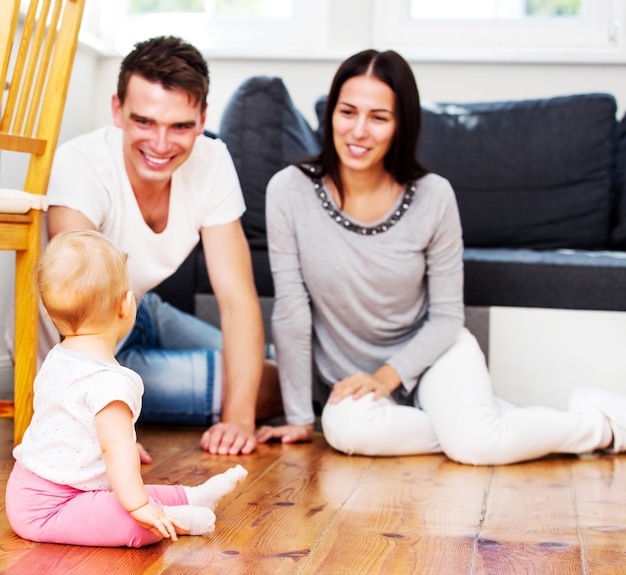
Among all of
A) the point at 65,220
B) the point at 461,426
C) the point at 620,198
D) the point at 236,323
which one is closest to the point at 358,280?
the point at 236,323

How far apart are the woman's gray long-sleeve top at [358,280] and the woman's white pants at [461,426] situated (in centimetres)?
8

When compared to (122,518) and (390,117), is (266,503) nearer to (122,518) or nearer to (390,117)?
(122,518)

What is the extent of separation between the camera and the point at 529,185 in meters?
2.98

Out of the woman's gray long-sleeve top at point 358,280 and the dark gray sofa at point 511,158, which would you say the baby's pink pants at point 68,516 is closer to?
the woman's gray long-sleeve top at point 358,280

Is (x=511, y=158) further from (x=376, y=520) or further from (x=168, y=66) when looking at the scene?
(x=376, y=520)

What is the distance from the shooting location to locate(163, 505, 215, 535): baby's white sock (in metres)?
1.37

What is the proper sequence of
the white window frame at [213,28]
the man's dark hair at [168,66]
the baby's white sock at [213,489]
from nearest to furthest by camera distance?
1. the baby's white sock at [213,489]
2. the man's dark hair at [168,66]
3. the white window frame at [213,28]

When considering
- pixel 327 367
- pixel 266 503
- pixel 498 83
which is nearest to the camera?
pixel 266 503

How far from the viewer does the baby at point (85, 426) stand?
1279mm

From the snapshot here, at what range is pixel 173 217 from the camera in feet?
6.81

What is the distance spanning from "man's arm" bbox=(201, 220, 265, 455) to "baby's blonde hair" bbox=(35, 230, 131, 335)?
2.60 ft

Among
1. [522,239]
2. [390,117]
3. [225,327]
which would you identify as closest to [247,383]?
[225,327]

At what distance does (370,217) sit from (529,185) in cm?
99

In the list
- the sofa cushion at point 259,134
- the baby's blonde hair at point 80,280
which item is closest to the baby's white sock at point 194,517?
the baby's blonde hair at point 80,280
